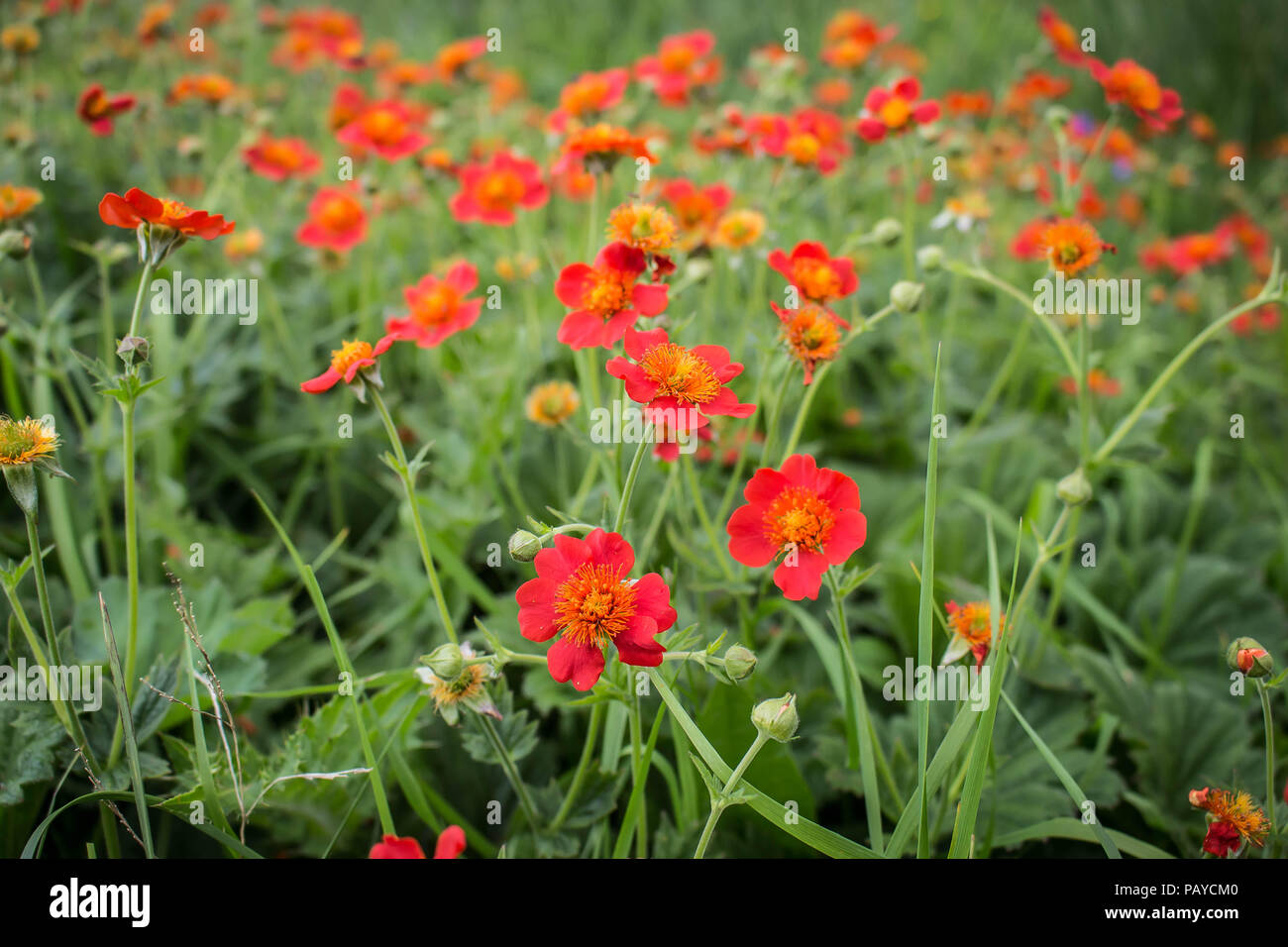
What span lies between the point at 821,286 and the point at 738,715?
643mm

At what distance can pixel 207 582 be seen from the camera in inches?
65.1

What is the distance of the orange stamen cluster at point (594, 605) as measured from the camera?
0.94 metres

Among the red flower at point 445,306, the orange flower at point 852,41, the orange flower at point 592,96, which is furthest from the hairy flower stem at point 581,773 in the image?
the orange flower at point 852,41

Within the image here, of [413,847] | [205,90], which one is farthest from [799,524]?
[205,90]

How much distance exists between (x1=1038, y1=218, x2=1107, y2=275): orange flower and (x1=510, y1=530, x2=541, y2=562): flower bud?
0.92 m

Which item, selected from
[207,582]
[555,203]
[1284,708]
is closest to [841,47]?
[555,203]

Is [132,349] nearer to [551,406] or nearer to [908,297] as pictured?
[551,406]

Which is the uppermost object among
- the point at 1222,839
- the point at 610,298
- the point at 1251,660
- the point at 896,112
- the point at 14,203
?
the point at 896,112

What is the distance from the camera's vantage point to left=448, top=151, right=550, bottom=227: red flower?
68.7 inches

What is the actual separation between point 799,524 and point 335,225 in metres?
1.54

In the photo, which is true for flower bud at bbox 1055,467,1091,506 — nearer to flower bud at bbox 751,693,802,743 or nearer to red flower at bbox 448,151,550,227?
flower bud at bbox 751,693,802,743

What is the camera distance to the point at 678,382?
1011mm
